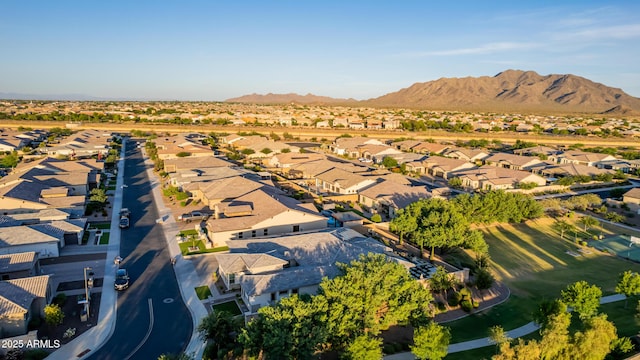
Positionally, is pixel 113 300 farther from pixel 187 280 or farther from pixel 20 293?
pixel 20 293

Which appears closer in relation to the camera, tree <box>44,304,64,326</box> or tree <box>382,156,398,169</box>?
tree <box>44,304,64,326</box>

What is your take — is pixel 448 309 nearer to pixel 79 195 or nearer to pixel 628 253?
pixel 628 253

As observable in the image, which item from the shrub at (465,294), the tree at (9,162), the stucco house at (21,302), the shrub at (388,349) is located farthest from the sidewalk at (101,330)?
the tree at (9,162)

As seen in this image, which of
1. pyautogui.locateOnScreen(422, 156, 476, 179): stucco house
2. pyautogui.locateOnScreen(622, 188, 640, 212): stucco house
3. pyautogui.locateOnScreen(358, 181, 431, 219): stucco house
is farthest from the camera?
pyautogui.locateOnScreen(422, 156, 476, 179): stucco house

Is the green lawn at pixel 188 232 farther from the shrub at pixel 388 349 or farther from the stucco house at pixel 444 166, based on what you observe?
the stucco house at pixel 444 166

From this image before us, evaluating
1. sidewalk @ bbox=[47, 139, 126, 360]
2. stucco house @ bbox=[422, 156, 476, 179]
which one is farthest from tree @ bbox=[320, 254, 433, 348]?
stucco house @ bbox=[422, 156, 476, 179]

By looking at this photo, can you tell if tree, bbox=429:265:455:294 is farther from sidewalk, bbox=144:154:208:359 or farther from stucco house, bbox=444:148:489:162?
stucco house, bbox=444:148:489:162

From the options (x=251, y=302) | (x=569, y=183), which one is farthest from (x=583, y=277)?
(x=569, y=183)
